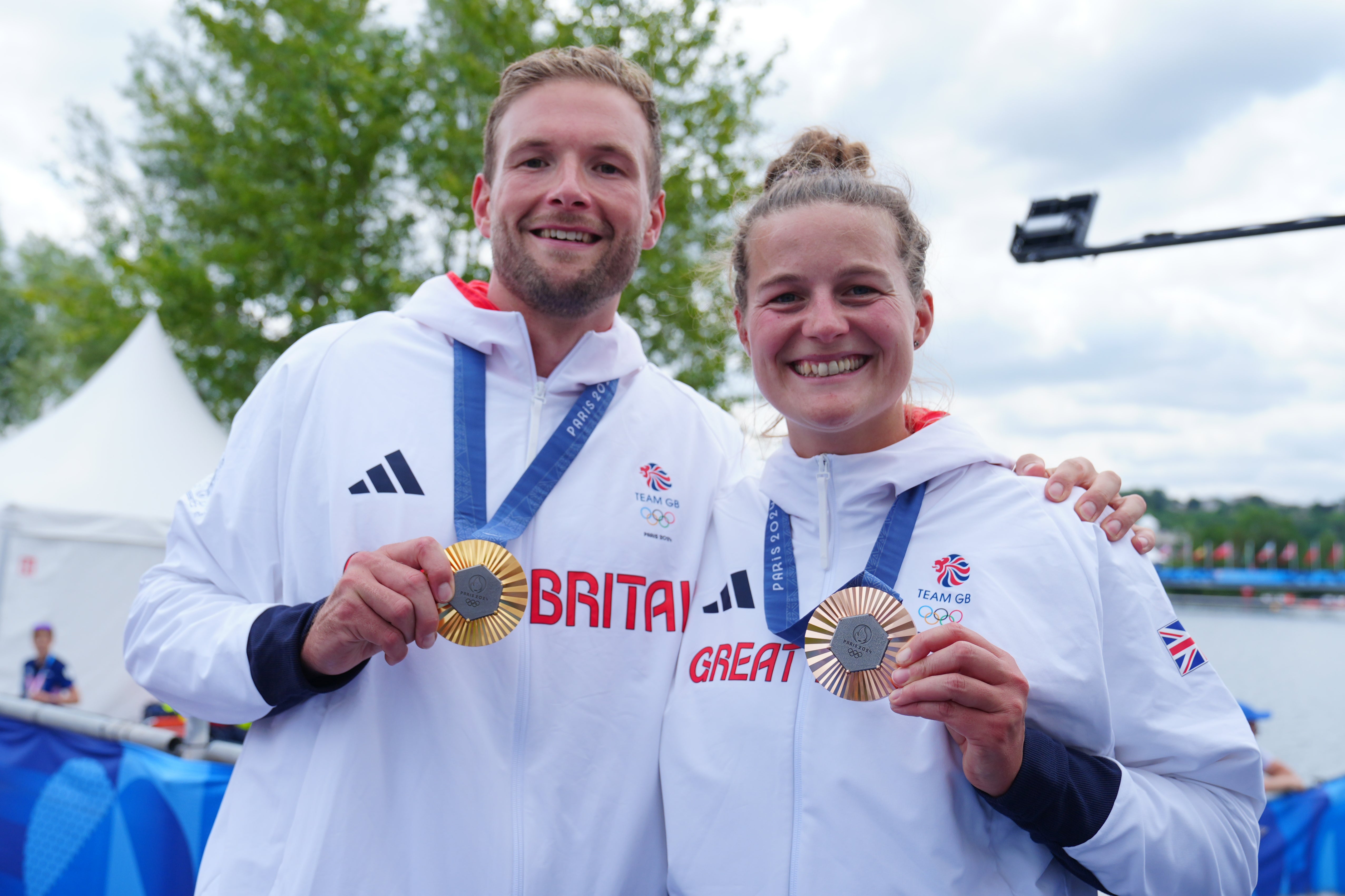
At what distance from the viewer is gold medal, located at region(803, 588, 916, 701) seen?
1756 millimetres

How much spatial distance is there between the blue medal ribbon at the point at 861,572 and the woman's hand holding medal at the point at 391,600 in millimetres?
759

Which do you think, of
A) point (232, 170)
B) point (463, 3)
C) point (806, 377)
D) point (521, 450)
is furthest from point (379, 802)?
point (232, 170)

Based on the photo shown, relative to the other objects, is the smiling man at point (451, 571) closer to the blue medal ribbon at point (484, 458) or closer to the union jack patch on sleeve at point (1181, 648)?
the blue medal ribbon at point (484, 458)

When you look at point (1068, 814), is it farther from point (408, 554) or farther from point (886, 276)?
point (408, 554)

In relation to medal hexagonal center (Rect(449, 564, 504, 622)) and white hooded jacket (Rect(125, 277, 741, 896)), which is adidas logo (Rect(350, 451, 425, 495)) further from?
medal hexagonal center (Rect(449, 564, 504, 622))

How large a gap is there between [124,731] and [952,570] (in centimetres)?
317

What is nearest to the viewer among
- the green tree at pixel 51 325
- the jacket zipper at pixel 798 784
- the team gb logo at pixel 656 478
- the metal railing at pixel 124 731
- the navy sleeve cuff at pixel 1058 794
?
the navy sleeve cuff at pixel 1058 794

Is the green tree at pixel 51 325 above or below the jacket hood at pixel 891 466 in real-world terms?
above

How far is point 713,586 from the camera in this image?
2.32 meters

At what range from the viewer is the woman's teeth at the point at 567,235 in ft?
8.23

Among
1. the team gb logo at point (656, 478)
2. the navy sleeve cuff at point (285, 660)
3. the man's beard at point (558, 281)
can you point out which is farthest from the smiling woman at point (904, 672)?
the navy sleeve cuff at point (285, 660)

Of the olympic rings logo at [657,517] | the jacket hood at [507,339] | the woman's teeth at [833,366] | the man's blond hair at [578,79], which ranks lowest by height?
the olympic rings logo at [657,517]

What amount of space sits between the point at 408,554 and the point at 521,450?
2.05 feet

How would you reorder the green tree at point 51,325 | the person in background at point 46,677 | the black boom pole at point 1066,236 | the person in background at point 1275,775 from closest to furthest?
1. the person in background at point 1275,775
2. the black boom pole at point 1066,236
3. the person in background at point 46,677
4. the green tree at point 51,325
